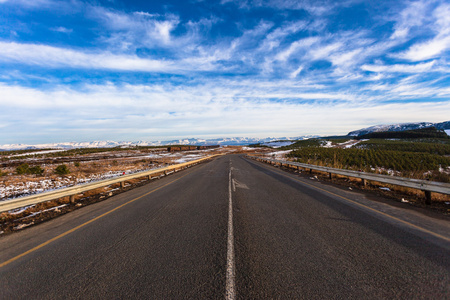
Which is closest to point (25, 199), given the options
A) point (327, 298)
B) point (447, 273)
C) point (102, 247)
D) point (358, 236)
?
point (102, 247)

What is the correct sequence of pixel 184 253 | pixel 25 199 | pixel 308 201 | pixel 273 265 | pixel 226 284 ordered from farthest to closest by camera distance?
1. pixel 308 201
2. pixel 25 199
3. pixel 184 253
4. pixel 273 265
5. pixel 226 284

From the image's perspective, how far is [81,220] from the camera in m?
6.05

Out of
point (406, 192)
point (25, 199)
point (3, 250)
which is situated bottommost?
point (406, 192)

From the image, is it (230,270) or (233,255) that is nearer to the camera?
(230,270)

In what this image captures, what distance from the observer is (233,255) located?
364cm

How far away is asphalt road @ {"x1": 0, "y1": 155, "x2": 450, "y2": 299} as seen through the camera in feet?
9.02

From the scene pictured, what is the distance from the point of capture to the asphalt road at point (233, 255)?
2748 mm

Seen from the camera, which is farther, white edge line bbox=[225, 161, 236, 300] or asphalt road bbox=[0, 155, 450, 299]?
asphalt road bbox=[0, 155, 450, 299]

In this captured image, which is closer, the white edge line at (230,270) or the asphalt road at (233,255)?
the white edge line at (230,270)

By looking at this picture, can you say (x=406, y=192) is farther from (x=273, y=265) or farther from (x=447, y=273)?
(x=273, y=265)

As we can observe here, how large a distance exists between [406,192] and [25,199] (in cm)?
1476

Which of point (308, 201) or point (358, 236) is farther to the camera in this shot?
point (308, 201)

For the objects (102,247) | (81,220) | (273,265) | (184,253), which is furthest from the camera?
(81,220)

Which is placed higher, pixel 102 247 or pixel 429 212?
pixel 102 247
